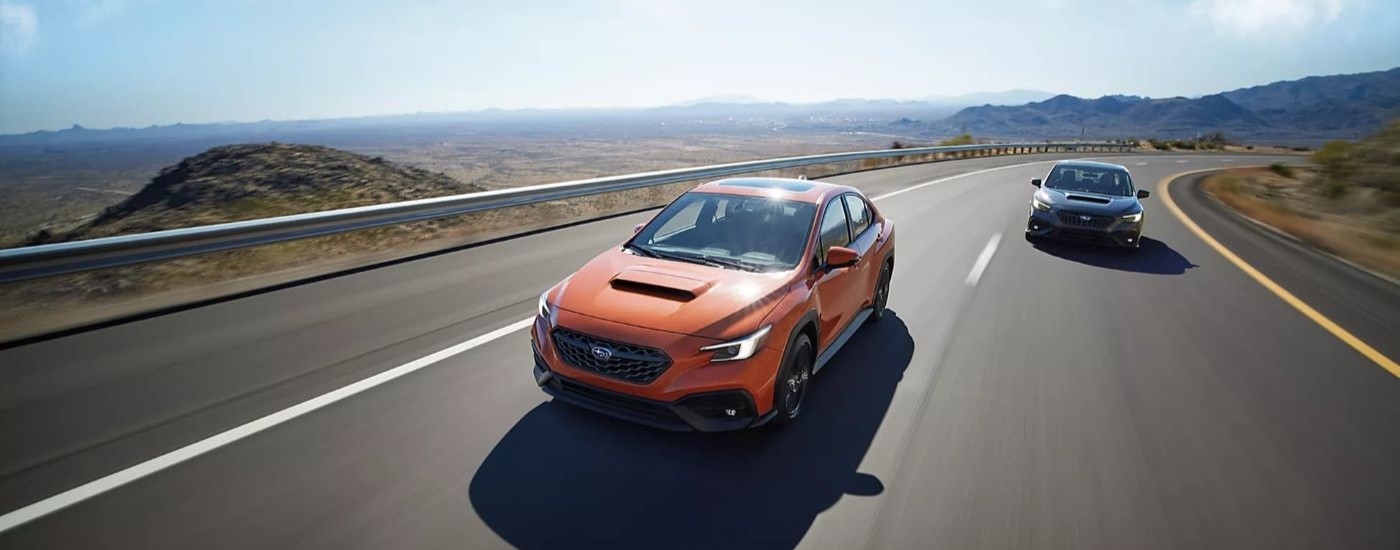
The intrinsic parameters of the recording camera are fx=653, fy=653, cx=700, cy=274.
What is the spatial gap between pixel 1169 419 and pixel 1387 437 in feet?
4.14

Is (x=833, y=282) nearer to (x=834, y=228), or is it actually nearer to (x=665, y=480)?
(x=834, y=228)

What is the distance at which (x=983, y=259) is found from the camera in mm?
9180

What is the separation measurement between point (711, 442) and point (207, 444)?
9.19 feet

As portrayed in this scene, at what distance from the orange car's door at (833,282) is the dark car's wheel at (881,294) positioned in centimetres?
76

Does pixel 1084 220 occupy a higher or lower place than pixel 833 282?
lower

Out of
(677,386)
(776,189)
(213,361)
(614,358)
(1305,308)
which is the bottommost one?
(1305,308)

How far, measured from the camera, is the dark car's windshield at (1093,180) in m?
11.1

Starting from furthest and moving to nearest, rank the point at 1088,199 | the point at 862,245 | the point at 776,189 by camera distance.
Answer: the point at 1088,199 → the point at 862,245 → the point at 776,189

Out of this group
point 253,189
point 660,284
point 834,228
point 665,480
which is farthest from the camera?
point 253,189

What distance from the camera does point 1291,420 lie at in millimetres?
4344

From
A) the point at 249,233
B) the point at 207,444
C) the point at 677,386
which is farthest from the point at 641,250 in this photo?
the point at 249,233

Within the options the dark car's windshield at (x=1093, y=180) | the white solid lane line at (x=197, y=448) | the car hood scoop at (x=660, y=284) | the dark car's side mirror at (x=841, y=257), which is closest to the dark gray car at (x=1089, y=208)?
the dark car's windshield at (x=1093, y=180)

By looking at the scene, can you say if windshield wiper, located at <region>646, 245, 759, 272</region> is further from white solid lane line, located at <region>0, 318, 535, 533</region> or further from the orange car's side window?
white solid lane line, located at <region>0, 318, 535, 533</region>

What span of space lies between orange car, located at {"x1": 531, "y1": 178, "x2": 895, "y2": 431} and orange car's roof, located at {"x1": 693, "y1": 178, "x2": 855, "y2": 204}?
0.03m
